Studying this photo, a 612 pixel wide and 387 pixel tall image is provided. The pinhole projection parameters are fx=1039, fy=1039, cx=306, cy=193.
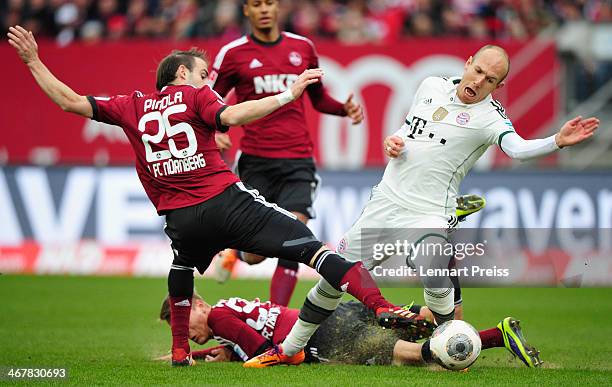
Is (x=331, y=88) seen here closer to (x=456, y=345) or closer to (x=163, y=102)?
(x=163, y=102)

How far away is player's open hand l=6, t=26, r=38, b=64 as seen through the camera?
7426 millimetres

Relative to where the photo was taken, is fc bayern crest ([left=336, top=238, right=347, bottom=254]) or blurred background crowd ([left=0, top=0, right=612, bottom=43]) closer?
fc bayern crest ([left=336, top=238, right=347, bottom=254])

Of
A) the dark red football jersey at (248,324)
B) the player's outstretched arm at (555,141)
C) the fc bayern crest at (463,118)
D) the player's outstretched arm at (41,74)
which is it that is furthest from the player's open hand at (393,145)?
the player's outstretched arm at (41,74)

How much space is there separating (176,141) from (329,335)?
1926 mm

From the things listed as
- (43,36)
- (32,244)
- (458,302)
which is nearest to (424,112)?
(458,302)

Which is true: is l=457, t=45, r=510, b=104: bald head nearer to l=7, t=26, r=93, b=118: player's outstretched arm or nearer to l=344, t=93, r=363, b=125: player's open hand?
l=344, t=93, r=363, b=125: player's open hand

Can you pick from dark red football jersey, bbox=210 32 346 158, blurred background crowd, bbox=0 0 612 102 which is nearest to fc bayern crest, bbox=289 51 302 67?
dark red football jersey, bbox=210 32 346 158

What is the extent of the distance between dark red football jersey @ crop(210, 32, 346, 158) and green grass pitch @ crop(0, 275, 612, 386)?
7.02 ft

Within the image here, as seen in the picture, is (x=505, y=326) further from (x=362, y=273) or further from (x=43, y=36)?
(x=43, y=36)

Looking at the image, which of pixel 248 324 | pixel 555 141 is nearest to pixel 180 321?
pixel 248 324

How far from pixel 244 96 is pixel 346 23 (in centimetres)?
991

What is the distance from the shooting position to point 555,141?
716cm

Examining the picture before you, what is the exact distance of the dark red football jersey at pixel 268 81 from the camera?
9930mm

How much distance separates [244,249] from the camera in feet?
24.9
